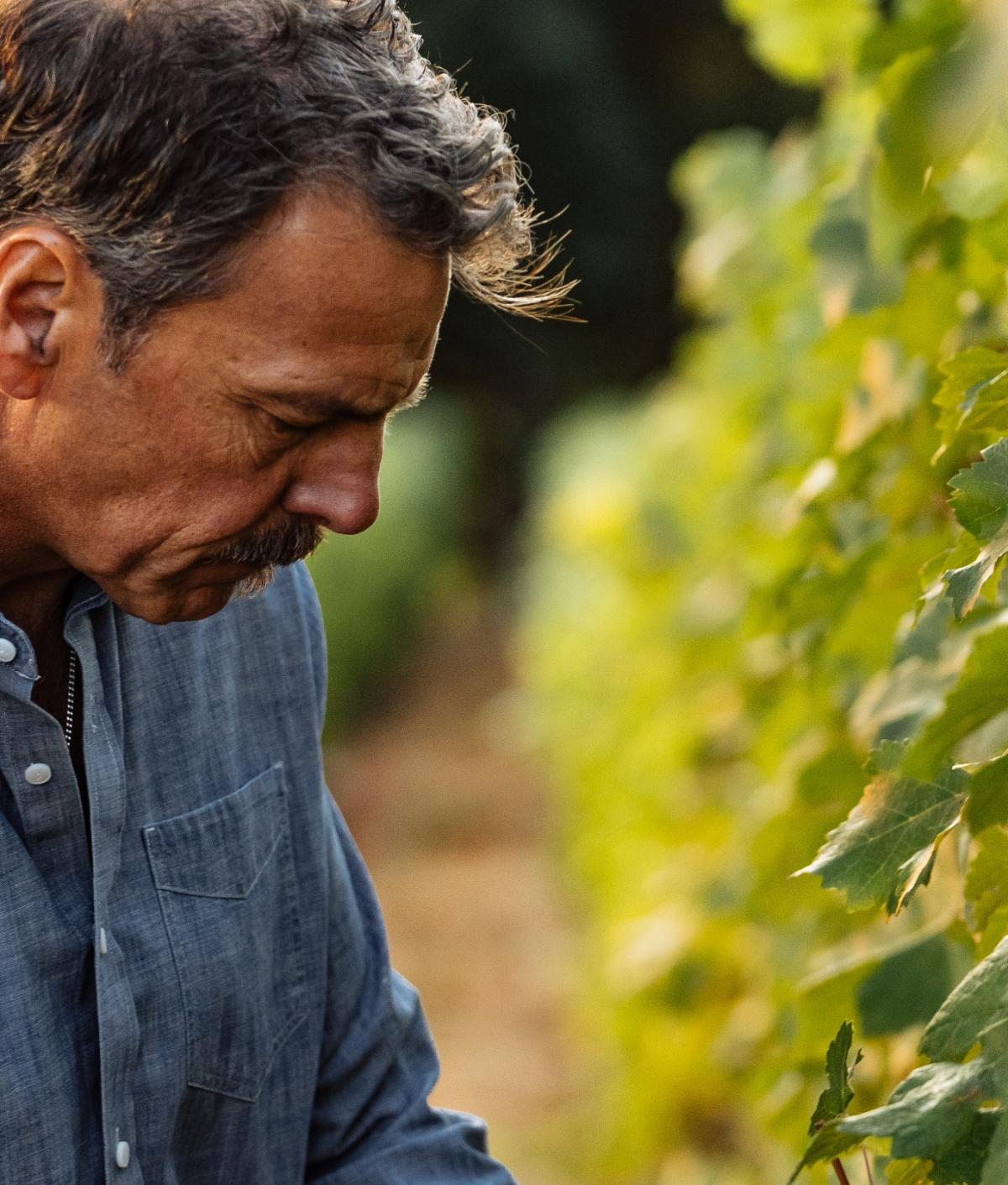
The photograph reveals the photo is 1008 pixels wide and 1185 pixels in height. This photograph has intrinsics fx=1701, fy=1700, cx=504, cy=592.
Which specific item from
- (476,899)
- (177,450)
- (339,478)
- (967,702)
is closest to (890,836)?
(967,702)

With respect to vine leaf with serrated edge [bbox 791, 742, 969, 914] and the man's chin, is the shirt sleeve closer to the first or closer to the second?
the man's chin

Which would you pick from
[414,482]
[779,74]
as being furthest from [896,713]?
[414,482]

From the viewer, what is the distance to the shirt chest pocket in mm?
1936

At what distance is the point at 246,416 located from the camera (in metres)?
1.70

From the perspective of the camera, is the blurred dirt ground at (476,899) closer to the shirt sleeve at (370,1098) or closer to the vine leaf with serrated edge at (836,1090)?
the shirt sleeve at (370,1098)

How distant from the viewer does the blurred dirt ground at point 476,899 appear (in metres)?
6.79

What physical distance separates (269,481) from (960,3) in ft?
2.86

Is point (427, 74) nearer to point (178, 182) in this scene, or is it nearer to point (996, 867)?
point (178, 182)

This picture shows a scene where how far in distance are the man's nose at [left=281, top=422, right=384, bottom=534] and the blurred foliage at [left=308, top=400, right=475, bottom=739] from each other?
846 centimetres

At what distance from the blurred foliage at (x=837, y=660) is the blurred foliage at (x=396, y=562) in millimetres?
6188

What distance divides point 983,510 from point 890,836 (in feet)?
0.92

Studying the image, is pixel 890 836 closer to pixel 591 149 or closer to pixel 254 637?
pixel 254 637

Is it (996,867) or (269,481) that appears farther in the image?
(269,481)

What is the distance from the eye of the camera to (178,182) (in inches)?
64.2
